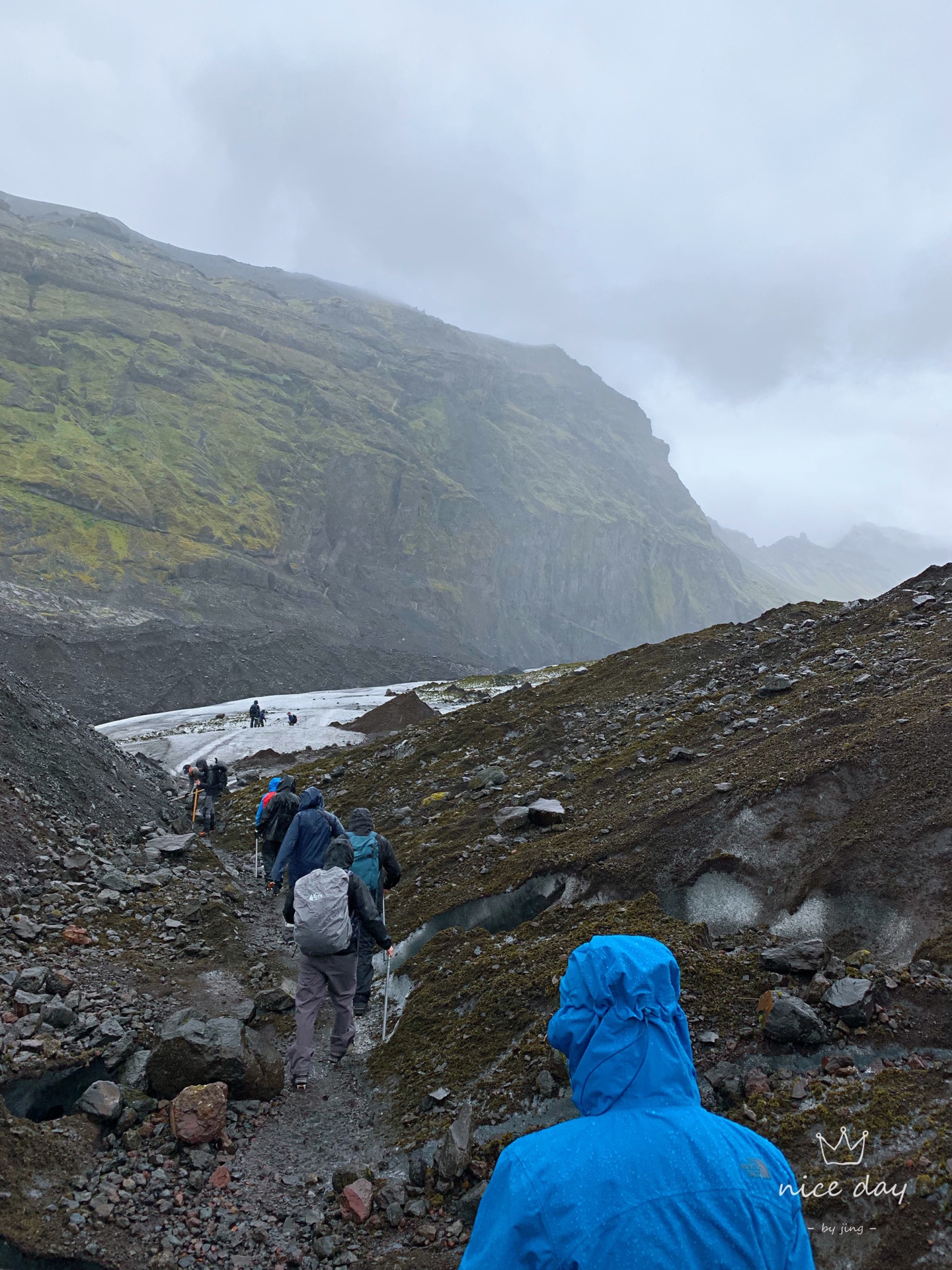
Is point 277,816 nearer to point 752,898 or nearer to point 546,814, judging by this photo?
point 546,814

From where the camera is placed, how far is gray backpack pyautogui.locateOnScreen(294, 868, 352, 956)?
6.83 meters

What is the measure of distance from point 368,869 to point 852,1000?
4817 mm

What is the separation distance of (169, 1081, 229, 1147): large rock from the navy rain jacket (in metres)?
3.46

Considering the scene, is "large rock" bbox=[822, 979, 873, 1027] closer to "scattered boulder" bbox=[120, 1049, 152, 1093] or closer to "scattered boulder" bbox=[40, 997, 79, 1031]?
"scattered boulder" bbox=[120, 1049, 152, 1093]

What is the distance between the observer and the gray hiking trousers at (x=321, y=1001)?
6781mm

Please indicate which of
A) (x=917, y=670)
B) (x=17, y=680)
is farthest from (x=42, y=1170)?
(x=17, y=680)

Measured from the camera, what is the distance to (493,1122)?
5430 mm

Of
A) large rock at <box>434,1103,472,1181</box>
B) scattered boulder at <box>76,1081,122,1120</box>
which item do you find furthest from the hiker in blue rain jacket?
scattered boulder at <box>76,1081,122,1120</box>

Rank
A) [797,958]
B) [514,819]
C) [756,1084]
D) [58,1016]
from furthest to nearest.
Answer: [514,819] < [58,1016] < [797,958] < [756,1084]

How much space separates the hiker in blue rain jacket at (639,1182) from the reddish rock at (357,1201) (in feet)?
12.0

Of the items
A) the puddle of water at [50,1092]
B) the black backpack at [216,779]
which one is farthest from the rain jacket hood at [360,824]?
the black backpack at [216,779]

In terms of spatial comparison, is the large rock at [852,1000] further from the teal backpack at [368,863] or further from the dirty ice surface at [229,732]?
the dirty ice surface at [229,732]

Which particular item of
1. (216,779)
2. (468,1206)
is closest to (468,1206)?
(468,1206)

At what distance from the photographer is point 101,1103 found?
5.49 m
